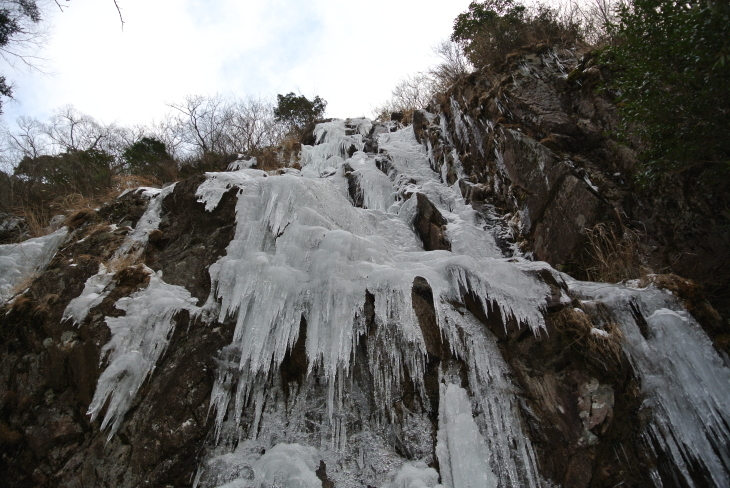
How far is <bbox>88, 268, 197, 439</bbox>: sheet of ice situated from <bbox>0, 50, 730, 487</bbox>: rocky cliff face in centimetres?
2

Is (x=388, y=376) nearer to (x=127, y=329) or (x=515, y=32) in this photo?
(x=127, y=329)

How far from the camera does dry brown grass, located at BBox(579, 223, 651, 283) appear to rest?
4.21m

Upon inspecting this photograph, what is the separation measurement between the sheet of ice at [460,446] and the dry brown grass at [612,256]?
93.3 inches

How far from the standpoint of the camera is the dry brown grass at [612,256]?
4.21m

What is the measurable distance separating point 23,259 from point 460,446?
20.4ft

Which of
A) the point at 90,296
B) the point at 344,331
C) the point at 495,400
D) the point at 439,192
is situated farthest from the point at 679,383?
the point at 90,296

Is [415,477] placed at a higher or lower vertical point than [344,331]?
lower

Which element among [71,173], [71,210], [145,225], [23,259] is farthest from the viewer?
[71,173]

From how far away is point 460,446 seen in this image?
3.11 metres

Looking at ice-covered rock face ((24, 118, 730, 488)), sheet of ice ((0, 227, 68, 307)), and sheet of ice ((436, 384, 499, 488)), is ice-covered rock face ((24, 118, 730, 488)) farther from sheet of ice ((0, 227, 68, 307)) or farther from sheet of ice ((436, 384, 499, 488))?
sheet of ice ((0, 227, 68, 307))

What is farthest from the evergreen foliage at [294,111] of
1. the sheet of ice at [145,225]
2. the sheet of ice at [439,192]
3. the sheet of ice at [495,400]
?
the sheet of ice at [495,400]

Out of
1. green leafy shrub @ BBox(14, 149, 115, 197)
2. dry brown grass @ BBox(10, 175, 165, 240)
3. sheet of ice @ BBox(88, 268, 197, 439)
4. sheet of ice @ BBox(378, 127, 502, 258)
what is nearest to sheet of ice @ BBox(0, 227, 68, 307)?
dry brown grass @ BBox(10, 175, 165, 240)

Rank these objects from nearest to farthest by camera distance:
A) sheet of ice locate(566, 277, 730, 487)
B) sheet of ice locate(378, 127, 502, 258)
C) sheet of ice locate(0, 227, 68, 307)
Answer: sheet of ice locate(566, 277, 730, 487) → sheet of ice locate(0, 227, 68, 307) → sheet of ice locate(378, 127, 502, 258)

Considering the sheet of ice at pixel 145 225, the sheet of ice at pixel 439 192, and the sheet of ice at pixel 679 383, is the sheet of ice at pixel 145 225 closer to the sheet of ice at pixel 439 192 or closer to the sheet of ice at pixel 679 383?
the sheet of ice at pixel 439 192
